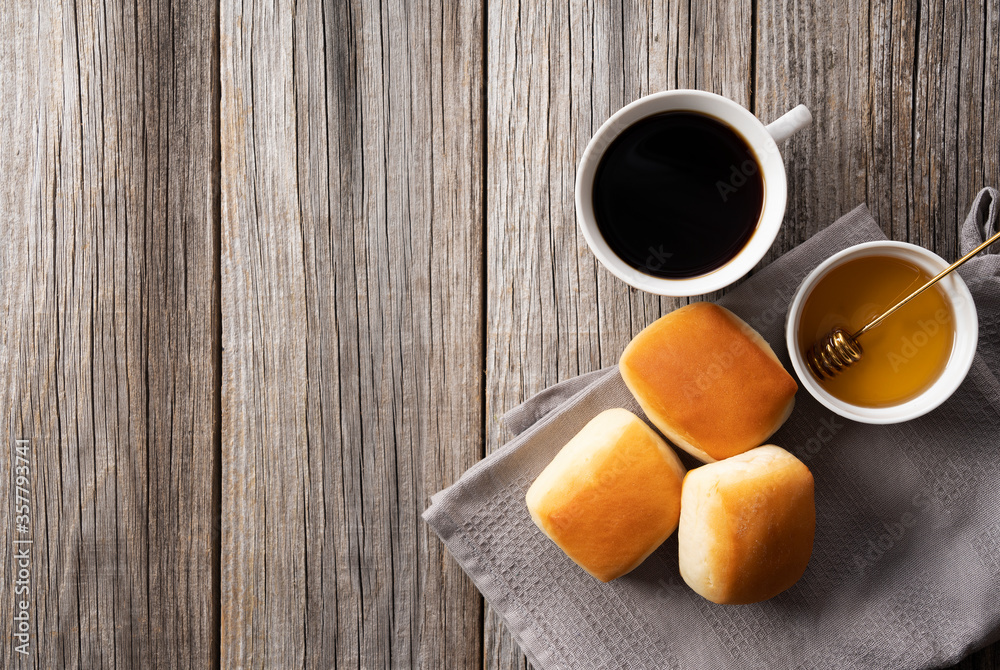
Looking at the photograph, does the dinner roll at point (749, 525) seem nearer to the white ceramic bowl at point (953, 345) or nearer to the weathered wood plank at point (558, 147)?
the white ceramic bowl at point (953, 345)

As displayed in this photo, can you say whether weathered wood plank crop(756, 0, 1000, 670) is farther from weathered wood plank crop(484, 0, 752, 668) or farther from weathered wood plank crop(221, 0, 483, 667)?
weathered wood plank crop(221, 0, 483, 667)

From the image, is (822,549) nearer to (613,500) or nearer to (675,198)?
(613,500)

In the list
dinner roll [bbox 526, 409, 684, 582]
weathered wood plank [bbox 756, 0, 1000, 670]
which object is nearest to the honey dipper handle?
weathered wood plank [bbox 756, 0, 1000, 670]

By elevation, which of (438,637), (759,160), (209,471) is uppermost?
(759,160)

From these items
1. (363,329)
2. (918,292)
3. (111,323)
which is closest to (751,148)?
(918,292)

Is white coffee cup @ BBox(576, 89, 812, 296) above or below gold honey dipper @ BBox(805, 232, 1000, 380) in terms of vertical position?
above

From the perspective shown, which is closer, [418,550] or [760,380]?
[760,380]

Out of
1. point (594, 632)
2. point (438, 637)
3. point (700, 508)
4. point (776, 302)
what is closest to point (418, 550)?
point (438, 637)

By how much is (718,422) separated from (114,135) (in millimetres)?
800

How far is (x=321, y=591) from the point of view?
73cm

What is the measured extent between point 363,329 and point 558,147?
0.33 metres

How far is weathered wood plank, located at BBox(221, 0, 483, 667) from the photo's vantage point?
0.73 meters

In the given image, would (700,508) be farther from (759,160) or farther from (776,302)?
(759,160)

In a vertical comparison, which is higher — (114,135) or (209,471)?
(114,135)
